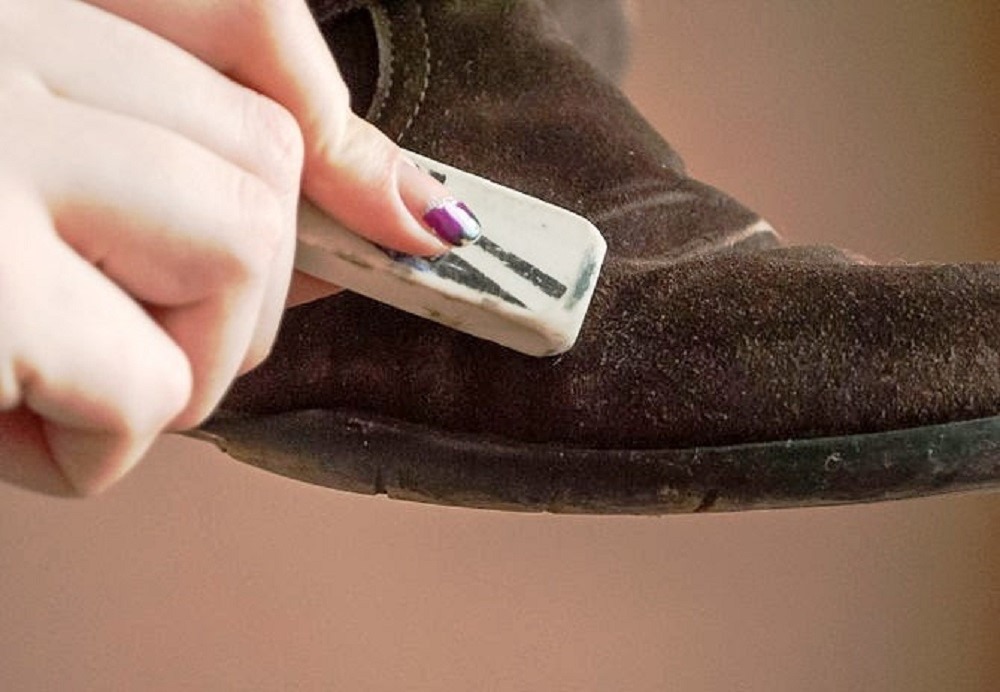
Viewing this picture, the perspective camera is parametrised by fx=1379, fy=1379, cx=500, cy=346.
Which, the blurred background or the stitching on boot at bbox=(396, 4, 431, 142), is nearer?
the stitching on boot at bbox=(396, 4, 431, 142)

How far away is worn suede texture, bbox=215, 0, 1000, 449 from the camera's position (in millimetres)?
370

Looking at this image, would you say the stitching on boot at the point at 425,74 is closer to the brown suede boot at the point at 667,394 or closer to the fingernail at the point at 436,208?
the brown suede boot at the point at 667,394

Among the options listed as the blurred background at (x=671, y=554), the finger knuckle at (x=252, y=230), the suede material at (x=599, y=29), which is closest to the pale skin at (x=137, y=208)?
the finger knuckle at (x=252, y=230)

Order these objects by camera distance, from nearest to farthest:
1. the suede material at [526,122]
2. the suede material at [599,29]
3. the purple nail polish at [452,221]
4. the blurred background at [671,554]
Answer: the purple nail polish at [452,221] → the suede material at [526,122] → the suede material at [599,29] → the blurred background at [671,554]

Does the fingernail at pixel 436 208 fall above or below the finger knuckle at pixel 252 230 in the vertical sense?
above

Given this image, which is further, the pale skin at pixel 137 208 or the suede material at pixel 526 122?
the suede material at pixel 526 122

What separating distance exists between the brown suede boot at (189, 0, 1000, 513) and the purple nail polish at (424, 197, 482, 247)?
54 millimetres

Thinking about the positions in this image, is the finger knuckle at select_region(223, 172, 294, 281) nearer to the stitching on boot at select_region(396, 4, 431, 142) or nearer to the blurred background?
the stitching on boot at select_region(396, 4, 431, 142)

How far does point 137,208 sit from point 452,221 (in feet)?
0.35

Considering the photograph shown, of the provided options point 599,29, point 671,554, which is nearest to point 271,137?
point 599,29

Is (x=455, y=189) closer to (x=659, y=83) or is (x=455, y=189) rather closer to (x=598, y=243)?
(x=598, y=243)

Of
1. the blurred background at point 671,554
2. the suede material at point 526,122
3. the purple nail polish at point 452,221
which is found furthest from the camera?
the blurred background at point 671,554

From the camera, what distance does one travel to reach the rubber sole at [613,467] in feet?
1.19

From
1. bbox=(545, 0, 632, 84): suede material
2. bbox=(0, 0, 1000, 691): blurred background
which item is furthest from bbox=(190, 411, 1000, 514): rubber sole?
bbox=(0, 0, 1000, 691): blurred background
